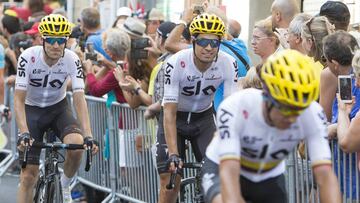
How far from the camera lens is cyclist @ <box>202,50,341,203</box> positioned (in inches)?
221

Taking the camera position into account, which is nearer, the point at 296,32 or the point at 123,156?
the point at 296,32

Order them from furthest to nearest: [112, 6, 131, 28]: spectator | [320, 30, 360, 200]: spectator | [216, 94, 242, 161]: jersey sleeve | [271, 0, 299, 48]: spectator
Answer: [112, 6, 131, 28]: spectator < [271, 0, 299, 48]: spectator < [320, 30, 360, 200]: spectator < [216, 94, 242, 161]: jersey sleeve

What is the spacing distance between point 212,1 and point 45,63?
5.61 meters

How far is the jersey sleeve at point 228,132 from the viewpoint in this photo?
5844 millimetres

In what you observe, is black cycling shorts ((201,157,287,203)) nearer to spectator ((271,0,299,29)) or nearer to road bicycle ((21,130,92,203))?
road bicycle ((21,130,92,203))

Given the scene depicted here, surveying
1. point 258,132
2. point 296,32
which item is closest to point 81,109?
point 296,32

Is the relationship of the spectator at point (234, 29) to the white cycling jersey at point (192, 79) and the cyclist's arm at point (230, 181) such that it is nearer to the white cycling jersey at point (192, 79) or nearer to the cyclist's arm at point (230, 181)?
the white cycling jersey at point (192, 79)

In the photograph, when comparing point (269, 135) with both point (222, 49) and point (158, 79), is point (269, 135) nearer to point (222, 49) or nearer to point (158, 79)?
point (222, 49)

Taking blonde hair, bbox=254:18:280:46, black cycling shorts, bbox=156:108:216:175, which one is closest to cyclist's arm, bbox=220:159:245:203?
black cycling shorts, bbox=156:108:216:175

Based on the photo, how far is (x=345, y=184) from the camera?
8039 millimetres

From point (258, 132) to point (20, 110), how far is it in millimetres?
4503

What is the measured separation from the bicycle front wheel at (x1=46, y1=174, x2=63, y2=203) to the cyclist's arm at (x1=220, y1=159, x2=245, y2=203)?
14.4 ft

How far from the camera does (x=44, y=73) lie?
10.4 metres

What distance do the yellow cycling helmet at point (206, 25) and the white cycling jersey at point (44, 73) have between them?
1932mm
